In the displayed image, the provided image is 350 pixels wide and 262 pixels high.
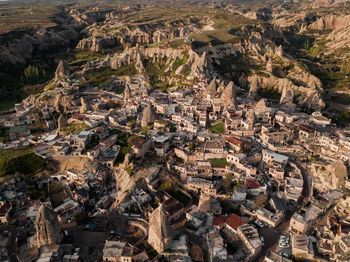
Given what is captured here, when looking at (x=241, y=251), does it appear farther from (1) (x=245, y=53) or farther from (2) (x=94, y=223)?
(1) (x=245, y=53)

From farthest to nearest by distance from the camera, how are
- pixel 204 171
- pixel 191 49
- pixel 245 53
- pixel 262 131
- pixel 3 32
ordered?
pixel 3 32
pixel 245 53
pixel 191 49
pixel 262 131
pixel 204 171

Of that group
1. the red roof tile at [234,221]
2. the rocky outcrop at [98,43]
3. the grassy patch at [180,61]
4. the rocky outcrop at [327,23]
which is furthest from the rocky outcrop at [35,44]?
the rocky outcrop at [327,23]

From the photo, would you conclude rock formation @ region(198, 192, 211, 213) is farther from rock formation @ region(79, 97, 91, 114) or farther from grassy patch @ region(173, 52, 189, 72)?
grassy patch @ region(173, 52, 189, 72)

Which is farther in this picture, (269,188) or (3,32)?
(3,32)

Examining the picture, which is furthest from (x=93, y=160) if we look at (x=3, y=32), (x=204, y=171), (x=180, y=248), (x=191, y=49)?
(x=3, y=32)

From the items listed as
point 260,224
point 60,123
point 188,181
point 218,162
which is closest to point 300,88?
point 218,162

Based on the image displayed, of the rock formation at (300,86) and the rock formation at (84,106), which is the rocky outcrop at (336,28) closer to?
the rock formation at (300,86)

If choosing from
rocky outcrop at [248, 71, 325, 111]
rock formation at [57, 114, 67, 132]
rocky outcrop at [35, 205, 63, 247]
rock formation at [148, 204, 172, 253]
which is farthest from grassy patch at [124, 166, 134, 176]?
rocky outcrop at [248, 71, 325, 111]
